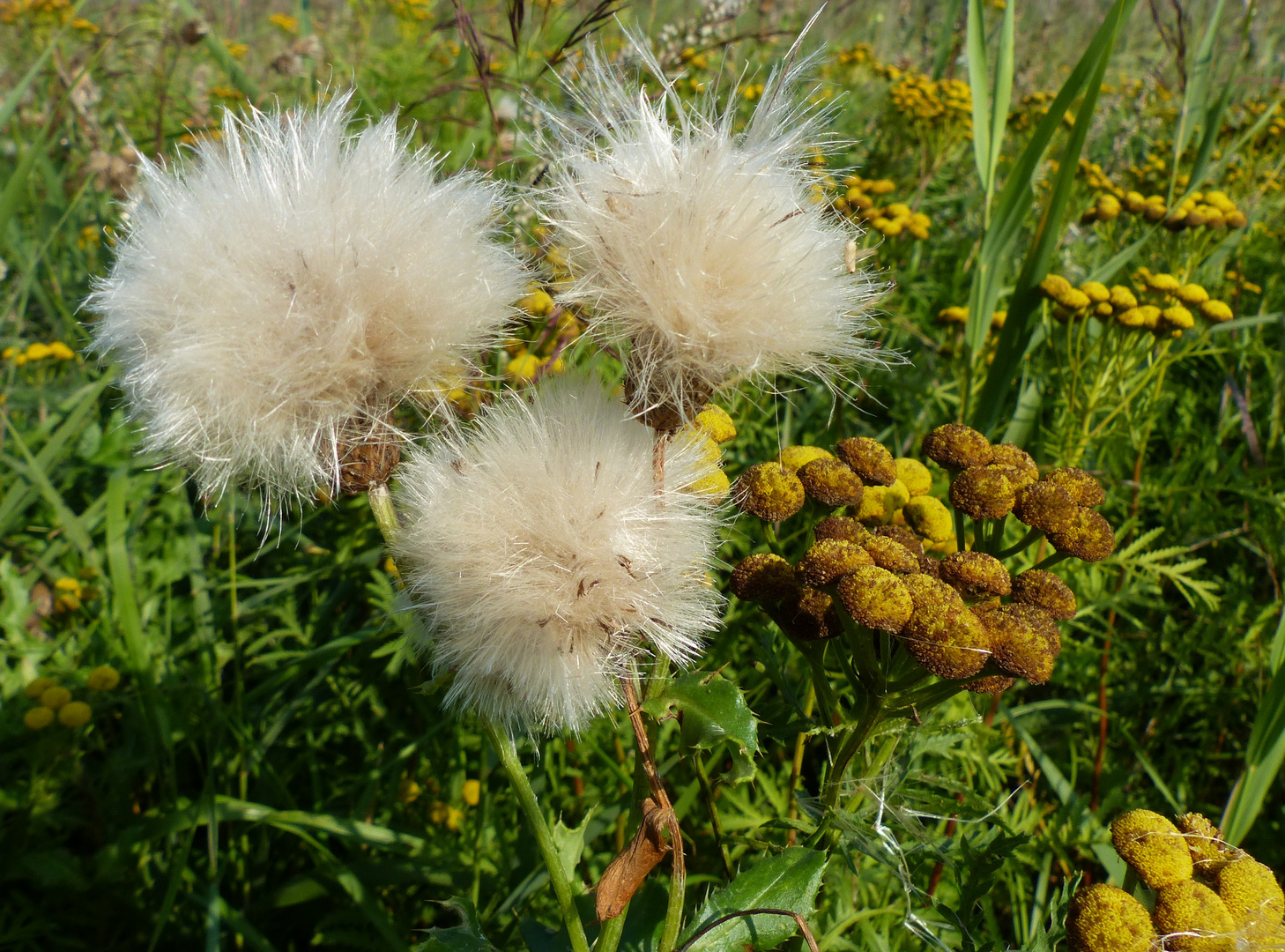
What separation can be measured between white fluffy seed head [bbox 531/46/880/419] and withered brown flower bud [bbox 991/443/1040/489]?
0.38 meters

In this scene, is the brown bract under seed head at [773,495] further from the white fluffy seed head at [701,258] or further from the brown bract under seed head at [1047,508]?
the brown bract under seed head at [1047,508]

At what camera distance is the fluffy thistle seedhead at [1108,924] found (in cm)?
93

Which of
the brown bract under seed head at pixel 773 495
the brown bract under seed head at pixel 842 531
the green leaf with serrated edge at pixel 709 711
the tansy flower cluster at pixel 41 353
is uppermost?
the tansy flower cluster at pixel 41 353

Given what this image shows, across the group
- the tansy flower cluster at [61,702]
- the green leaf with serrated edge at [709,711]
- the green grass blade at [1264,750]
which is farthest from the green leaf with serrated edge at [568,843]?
the tansy flower cluster at [61,702]

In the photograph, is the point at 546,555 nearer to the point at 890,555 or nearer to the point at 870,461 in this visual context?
the point at 890,555

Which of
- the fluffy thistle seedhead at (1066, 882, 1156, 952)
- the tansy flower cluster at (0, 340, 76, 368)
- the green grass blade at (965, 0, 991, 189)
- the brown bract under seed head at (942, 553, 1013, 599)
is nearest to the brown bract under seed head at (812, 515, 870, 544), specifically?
the brown bract under seed head at (942, 553, 1013, 599)

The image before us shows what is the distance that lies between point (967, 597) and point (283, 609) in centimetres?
179

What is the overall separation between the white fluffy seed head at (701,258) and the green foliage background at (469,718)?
15cm

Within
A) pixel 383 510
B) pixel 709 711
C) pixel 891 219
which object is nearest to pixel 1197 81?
pixel 891 219

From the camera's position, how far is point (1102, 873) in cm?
198

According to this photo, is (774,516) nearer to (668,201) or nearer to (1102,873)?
(668,201)

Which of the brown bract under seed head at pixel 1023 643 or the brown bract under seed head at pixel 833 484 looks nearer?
the brown bract under seed head at pixel 1023 643

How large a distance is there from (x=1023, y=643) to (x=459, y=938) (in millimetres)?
813

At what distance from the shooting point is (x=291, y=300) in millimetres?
940
